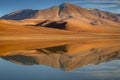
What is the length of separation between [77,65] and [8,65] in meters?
3.93

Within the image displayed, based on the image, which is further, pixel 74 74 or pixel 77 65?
pixel 77 65

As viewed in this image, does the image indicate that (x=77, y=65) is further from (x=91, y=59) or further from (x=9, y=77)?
(x=9, y=77)

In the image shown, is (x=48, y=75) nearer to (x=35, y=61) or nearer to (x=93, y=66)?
(x=93, y=66)

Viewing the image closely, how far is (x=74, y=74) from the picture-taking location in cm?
1642

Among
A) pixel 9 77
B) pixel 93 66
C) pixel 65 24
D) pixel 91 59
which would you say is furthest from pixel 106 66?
pixel 65 24

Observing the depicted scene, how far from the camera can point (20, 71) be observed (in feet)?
58.9

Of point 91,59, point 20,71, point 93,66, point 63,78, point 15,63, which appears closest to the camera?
point 63,78

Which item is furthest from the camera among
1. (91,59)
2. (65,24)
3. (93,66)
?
(65,24)

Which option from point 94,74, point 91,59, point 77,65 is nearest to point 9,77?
point 94,74

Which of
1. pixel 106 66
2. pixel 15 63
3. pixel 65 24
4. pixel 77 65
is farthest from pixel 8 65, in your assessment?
pixel 65 24

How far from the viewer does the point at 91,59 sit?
23500 mm

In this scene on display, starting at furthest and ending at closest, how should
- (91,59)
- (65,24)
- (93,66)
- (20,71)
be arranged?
(65,24), (91,59), (93,66), (20,71)

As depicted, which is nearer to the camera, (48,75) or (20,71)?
(48,75)

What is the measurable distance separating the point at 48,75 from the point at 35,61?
6256 millimetres
